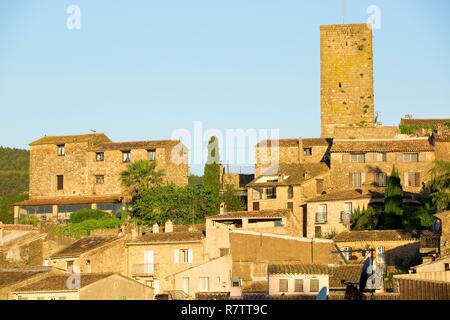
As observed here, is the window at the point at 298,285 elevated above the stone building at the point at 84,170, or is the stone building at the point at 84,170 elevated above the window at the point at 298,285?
the stone building at the point at 84,170

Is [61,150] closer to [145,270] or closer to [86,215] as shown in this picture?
[86,215]

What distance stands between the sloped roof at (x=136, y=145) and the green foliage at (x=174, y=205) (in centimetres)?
521

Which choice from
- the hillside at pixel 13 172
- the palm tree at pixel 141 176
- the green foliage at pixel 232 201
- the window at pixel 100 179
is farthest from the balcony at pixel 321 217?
the hillside at pixel 13 172

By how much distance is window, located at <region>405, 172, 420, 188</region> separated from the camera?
212 ft

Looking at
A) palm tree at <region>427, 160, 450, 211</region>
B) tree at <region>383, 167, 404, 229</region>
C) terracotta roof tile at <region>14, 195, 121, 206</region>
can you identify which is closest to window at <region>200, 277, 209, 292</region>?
palm tree at <region>427, 160, 450, 211</region>

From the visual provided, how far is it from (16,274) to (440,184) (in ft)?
64.9

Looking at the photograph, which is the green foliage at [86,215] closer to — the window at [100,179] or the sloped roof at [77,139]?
the window at [100,179]

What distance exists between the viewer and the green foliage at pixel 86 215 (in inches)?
2655

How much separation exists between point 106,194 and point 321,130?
1392 centimetres

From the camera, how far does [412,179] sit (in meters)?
64.8

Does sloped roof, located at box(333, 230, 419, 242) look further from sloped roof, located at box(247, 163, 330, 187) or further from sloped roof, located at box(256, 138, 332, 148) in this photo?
sloped roof, located at box(256, 138, 332, 148)

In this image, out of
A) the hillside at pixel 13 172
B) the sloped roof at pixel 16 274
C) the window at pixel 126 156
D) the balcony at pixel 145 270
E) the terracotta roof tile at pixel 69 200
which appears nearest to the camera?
the sloped roof at pixel 16 274

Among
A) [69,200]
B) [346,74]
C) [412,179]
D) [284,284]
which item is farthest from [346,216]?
[284,284]
